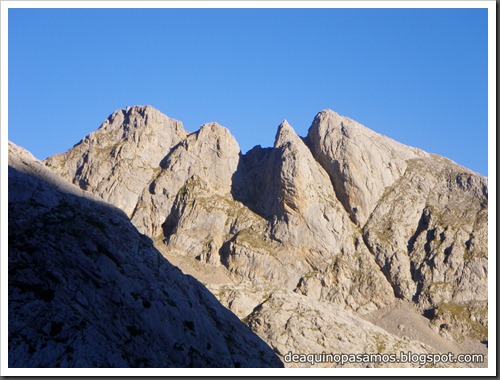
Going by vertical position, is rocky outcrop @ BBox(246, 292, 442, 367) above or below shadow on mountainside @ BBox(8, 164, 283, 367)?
above

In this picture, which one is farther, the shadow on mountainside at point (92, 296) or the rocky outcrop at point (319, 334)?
the rocky outcrop at point (319, 334)

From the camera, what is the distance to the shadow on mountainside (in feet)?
206

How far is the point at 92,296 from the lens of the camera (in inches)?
2810

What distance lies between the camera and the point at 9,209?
7400 centimetres

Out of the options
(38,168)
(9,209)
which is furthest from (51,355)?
(38,168)

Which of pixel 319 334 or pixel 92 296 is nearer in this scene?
pixel 92 296

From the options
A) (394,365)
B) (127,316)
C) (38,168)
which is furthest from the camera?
(394,365)

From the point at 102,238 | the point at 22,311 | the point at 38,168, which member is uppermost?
the point at 38,168

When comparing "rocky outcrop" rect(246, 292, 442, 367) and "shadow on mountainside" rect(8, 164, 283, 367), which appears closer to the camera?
"shadow on mountainside" rect(8, 164, 283, 367)

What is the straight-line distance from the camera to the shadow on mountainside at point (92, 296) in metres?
62.9

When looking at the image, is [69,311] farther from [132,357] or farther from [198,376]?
[198,376]

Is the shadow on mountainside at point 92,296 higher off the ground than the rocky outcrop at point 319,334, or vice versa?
the rocky outcrop at point 319,334

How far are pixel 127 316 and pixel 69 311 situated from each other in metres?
7.81

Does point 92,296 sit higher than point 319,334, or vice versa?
point 319,334
